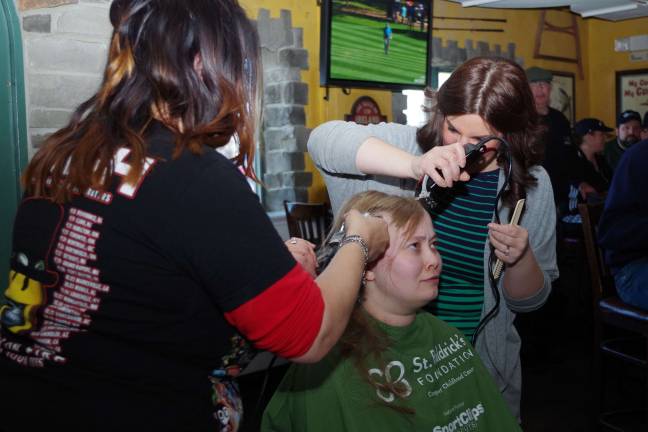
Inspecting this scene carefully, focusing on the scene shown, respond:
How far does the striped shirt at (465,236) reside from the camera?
163 cm

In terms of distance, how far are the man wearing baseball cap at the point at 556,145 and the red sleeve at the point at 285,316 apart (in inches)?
161

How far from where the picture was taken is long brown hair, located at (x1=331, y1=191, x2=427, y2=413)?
153cm

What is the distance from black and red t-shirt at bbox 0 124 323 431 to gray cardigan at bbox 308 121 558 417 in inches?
29.0

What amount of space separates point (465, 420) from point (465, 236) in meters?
0.44

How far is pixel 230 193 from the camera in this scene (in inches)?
32.8

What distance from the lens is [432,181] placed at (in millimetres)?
1433

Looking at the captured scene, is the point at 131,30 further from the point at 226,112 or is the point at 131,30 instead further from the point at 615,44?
the point at 615,44

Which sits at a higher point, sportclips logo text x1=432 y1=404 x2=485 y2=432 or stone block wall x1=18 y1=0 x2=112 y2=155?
stone block wall x1=18 y1=0 x2=112 y2=155

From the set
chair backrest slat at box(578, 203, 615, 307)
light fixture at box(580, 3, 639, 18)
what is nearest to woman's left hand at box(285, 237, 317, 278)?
chair backrest slat at box(578, 203, 615, 307)

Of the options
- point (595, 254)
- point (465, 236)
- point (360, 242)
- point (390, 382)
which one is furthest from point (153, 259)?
point (595, 254)

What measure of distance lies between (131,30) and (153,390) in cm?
48

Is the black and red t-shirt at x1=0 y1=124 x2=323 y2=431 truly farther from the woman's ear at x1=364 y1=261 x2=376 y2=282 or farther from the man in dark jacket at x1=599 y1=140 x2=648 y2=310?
the man in dark jacket at x1=599 y1=140 x2=648 y2=310

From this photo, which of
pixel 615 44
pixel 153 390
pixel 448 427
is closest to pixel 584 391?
pixel 448 427

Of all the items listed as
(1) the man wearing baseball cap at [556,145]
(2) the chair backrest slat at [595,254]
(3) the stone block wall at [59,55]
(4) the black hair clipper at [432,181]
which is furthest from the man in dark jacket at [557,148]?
(4) the black hair clipper at [432,181]
